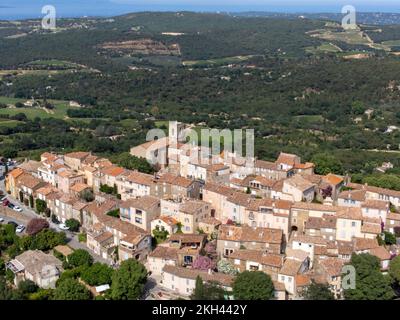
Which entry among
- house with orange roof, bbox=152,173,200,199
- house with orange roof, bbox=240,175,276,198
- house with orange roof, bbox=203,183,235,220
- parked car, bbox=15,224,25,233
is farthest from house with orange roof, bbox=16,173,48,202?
house with orange roof, bbox=240,175,276,198

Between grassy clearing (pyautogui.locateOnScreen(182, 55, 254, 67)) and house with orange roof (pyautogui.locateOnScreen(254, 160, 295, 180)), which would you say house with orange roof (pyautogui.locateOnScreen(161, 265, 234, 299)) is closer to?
house with orange roof (pyautogui.locateOnScreen(254, 160, 295, 180))

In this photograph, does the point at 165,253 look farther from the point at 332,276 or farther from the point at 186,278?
the point at 332,276

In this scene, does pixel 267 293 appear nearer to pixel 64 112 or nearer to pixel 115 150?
pixel 115 150

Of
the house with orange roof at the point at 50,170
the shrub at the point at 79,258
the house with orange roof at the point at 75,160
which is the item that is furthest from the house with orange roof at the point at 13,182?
the shrub at the point at 79,258

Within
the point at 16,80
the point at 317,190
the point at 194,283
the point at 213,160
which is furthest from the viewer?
the point at 16,80

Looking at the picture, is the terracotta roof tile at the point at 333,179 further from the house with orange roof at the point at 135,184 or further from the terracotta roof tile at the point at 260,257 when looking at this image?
the house with orange roof at the point at 135,184
